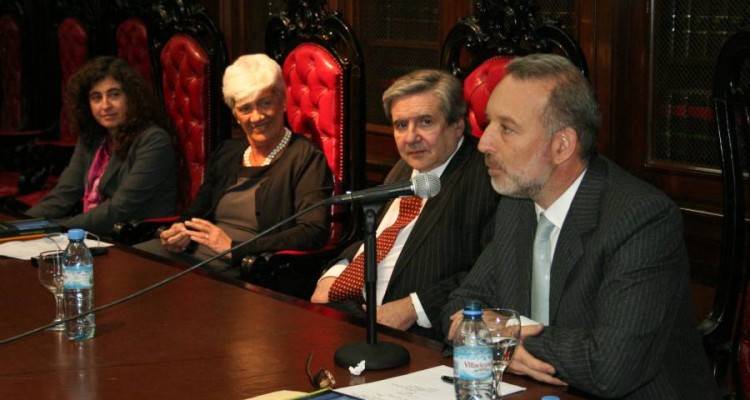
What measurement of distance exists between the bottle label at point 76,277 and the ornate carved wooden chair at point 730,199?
1473mm

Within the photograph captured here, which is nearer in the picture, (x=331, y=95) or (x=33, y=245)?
(x=33, y=245)

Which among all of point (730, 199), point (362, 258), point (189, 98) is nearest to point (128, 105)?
point (189, 98)

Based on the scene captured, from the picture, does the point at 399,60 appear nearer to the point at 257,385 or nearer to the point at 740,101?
the point at 740,101

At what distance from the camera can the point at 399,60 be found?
16.2ft

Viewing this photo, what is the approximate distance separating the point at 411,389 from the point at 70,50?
460 centimetres

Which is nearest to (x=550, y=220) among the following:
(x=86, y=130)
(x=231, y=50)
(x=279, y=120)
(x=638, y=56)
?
(x=638, y=56)

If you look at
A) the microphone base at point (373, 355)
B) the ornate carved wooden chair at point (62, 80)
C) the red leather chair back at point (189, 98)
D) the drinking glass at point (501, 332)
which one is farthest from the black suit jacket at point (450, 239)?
the ornate carved wooden chair at point (62, 80)

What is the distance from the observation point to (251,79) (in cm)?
410

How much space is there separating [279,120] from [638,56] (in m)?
1.26

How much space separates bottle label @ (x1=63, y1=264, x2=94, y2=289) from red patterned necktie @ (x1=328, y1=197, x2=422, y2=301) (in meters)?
0.98

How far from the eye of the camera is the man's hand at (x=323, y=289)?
3525mm

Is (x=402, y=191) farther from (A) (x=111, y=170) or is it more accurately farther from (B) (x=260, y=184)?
(A) (x=111, y=170)

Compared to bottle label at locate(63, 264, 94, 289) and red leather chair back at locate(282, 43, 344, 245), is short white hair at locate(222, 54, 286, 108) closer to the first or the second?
red leather chair back at locate(282, 43, 344, 245)

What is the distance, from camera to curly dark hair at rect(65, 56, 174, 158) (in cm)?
472
